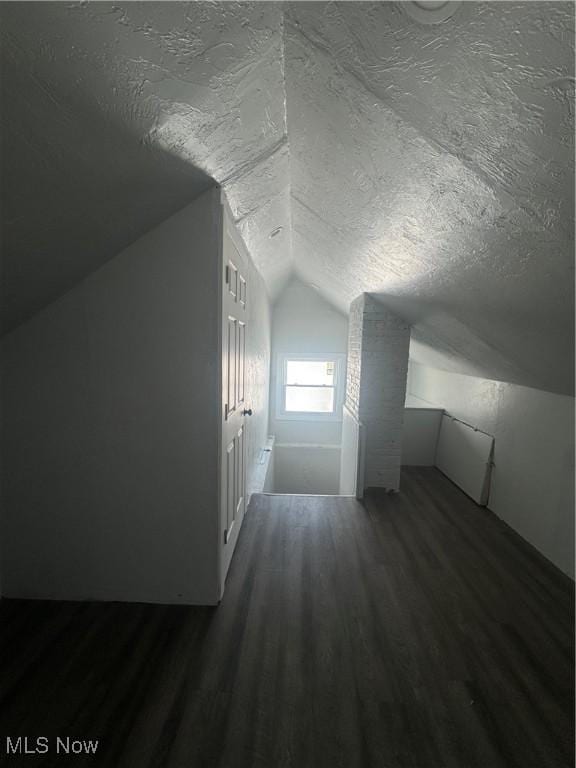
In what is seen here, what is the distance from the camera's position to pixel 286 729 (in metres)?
1.32

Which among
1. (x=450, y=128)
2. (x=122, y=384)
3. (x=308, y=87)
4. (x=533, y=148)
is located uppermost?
(x=308, y=87)

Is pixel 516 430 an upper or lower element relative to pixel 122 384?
lower

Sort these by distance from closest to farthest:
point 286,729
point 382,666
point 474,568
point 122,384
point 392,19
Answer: point 392,19
point 286,729
point 382,666
point 122,384
point 474,568

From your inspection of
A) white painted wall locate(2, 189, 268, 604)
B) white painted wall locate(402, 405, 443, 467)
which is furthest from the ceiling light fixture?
white painted wall locate(402, 405, 443, 467)

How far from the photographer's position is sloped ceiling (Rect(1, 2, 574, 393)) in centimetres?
78

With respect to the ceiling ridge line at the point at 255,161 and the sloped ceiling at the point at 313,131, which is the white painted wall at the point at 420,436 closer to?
the sloped ceiling at the point at 313,131

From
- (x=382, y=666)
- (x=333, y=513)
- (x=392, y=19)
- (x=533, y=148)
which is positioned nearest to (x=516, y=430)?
(x=333, y=513)

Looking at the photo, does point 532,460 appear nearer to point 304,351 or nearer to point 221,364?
point 221,364

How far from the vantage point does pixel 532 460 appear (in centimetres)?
267

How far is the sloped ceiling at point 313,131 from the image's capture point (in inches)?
30.8

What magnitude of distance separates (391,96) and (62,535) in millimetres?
2464

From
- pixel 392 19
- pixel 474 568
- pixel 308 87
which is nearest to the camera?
pixel 392 19

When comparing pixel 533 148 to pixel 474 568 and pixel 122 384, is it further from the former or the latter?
pixel 474 568

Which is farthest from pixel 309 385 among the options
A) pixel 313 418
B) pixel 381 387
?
pixel 381 387
